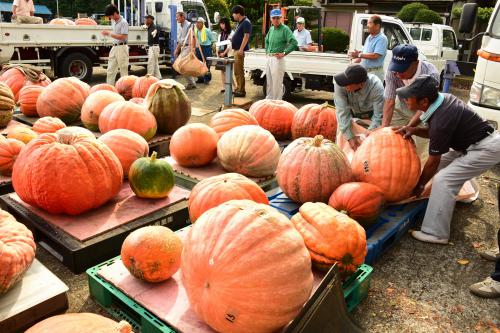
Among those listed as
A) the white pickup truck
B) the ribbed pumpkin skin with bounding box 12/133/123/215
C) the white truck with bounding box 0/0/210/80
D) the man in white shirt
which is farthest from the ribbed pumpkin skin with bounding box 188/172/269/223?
the man in white shirt

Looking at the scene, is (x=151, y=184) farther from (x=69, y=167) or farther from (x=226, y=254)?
(x=226, y=254)

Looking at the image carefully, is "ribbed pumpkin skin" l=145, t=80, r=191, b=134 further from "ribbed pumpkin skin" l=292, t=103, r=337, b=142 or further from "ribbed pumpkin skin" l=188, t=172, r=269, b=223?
"ribbed pumpkin skin" l=188, t=172, r=269, b=223

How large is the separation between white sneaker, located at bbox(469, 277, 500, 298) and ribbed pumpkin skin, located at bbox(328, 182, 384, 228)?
2.90ft

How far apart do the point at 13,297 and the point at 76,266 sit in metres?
0.58

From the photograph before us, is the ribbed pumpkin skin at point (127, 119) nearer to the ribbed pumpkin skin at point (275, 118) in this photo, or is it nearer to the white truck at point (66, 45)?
the ribbed pumpkin skin at point (275, 118)

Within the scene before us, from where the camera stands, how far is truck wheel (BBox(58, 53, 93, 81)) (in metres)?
11.6

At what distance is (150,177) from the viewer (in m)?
3.47

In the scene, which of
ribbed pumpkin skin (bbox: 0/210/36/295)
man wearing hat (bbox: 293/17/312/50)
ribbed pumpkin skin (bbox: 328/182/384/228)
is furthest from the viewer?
man wearing hat (bbox: 293/17/312/50)

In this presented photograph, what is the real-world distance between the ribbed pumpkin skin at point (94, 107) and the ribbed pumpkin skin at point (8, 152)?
1392mm

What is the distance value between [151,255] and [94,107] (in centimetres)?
345

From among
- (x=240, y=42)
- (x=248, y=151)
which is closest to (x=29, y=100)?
(x=248, y=151)

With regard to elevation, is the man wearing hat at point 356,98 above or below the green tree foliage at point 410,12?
below

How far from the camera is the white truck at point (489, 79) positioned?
5.71 metres

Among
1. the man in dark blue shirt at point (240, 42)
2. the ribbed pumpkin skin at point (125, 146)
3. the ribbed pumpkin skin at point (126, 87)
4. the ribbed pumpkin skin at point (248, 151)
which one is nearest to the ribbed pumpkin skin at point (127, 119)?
the ribbed pumpkin skin at point (125, 146)
